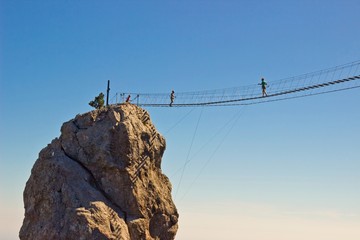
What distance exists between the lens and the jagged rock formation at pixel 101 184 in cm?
4075

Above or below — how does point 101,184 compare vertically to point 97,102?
below

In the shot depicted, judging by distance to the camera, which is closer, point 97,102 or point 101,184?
point 101,184

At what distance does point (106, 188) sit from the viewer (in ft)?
147

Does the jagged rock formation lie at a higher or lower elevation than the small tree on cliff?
lower

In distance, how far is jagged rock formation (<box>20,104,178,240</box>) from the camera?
40750 mm

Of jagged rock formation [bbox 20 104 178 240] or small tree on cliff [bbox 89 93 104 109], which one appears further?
small tree on cliff [bbox 89 93 104 109]

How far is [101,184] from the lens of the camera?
44.9 metres

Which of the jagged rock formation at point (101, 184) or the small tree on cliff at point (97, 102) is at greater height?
the small tree on cliff at point (97, 102)

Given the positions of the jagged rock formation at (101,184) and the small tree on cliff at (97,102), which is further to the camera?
the small tree on cliff at (97,102)

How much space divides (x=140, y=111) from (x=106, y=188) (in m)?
10.5

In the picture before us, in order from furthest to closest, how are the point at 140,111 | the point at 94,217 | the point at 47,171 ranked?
the point at 140,111 < the point at 47,171 < the point at 94,217

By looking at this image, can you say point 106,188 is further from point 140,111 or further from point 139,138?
point 140,111

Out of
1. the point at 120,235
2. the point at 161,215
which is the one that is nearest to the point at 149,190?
the point at 161,215

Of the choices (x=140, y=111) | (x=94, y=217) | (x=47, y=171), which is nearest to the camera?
(x=94, y=217)
